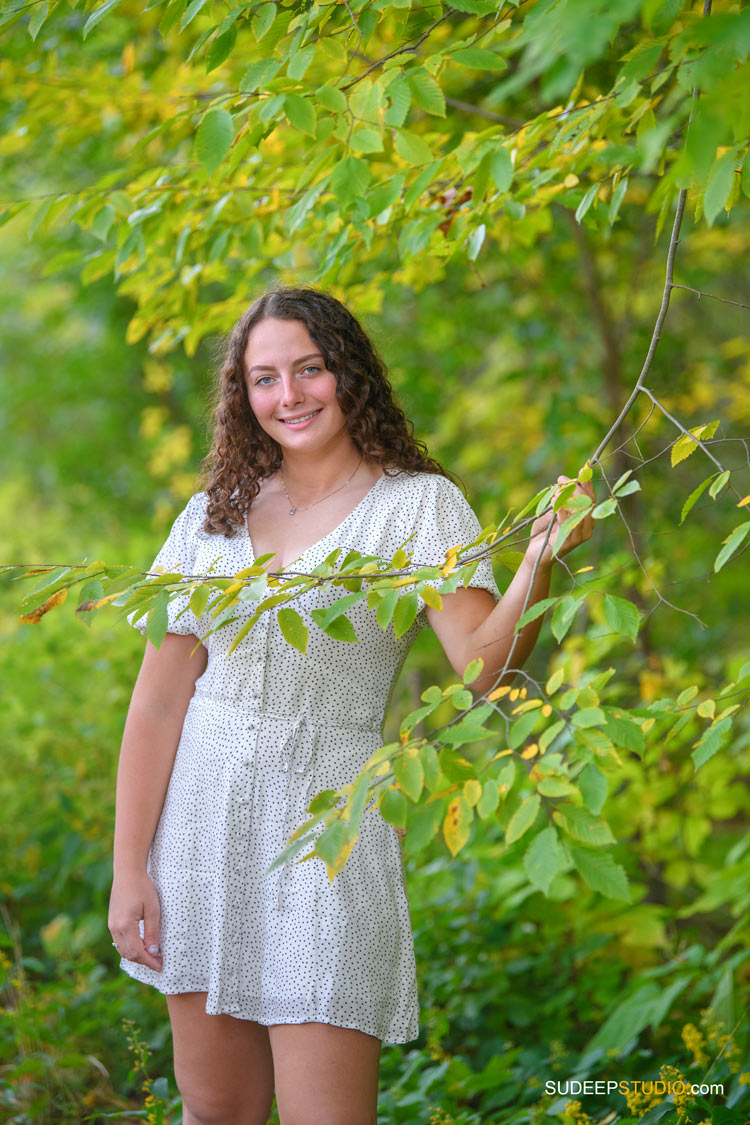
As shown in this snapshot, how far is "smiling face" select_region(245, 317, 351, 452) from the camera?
1881 mm

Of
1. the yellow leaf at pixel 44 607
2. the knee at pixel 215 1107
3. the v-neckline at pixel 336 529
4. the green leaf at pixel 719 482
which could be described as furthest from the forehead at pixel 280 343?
the knee at pixel 215 1107

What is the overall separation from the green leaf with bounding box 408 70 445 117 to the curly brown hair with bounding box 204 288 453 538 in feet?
1.83

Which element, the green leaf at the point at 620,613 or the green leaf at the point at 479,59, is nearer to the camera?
the green leaf at the point at 620,613

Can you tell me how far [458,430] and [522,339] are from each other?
36.8 inches

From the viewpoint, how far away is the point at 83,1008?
290cm

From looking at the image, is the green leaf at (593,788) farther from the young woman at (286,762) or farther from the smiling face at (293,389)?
the smiling face at (293,389)

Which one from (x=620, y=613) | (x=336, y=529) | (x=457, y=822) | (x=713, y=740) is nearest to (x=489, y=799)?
(x=457, y=822)

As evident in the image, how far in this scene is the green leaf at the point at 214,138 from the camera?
1.34 metres

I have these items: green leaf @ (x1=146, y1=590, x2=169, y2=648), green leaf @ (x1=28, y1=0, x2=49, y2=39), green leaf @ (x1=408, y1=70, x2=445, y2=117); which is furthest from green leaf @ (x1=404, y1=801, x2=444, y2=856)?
green leaf @ (x1=28, y1=0, x2=49, y2=39)

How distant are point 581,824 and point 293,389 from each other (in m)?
0.99

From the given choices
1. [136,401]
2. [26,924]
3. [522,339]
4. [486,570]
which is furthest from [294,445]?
[136,401]

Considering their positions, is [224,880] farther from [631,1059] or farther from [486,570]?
[631,1059]

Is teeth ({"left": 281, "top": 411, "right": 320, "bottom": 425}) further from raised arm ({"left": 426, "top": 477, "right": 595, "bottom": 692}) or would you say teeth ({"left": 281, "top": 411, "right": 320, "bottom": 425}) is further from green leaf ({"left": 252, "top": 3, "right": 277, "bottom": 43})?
green leaf ({"left": 252, "top": 3, "right": 277, "bottom": 43})

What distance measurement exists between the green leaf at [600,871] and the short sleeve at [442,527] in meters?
0.59
